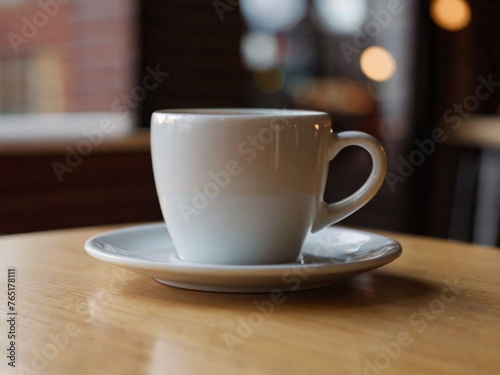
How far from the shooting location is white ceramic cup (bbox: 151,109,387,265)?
1.89 feet

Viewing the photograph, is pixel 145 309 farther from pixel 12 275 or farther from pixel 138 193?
pixel 138 193

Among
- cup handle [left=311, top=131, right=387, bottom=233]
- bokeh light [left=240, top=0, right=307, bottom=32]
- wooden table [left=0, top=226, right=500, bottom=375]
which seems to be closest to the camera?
wooden table [left=0, top=226, right=500, bottom=375]

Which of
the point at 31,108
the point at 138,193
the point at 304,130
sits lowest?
the point at 138,193

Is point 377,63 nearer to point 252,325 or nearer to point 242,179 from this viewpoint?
point 242,179

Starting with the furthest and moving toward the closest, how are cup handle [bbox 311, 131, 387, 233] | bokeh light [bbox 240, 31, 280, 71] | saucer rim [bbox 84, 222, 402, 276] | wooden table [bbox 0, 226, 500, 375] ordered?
1. bokeh light [bbox 240, 31, 280, 71]
2. cup handle [bbox 311, 131, 387, 233]
3. saucer rim [bbox 84, 222, 402, 276]
4. wooden table [bbox 0, 226, 500, 375]

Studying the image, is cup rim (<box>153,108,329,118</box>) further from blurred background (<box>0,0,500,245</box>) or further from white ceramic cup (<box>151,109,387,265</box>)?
blurred background (<box>0,0,500,245</box>)

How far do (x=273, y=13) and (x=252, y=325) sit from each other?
3.31 meters

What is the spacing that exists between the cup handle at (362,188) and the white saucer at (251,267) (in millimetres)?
37

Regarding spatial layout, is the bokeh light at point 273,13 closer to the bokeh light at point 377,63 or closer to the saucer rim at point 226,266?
the bokeh light at point 377,63

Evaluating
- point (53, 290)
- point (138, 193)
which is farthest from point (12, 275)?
point (138, 193)

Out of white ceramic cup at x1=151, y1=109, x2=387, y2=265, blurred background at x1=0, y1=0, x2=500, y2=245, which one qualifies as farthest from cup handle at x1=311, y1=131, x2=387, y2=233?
blurred background at x1=0, y1=0, x2=500, y2=245

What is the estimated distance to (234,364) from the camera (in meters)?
0.38

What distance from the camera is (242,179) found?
1.90 ft

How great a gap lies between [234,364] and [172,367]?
3cm
